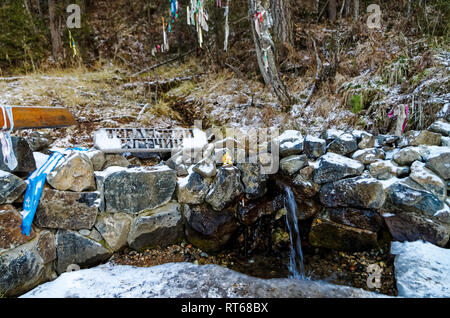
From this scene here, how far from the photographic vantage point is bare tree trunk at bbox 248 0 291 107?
4977 mm

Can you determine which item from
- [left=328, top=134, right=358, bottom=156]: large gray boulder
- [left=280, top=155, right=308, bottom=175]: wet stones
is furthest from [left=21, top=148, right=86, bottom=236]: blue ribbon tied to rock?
[left=328, top=134, right=358, bottom=156]: large gray boulder

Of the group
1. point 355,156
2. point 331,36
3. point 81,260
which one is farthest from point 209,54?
point 81,260

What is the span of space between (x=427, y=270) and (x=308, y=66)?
4.87 m

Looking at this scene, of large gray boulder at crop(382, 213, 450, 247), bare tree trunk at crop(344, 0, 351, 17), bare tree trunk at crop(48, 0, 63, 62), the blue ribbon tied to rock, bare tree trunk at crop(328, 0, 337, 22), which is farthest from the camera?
bare tree trunk at crop(328, 0, 337, 22)

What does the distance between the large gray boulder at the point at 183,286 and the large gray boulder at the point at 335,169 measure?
1248 mm

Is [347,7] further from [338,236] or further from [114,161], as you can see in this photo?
[114,161]

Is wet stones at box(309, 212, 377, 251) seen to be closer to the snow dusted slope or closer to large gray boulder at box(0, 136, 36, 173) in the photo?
the snow dusted slope

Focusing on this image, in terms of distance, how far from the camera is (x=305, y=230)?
2969 mm

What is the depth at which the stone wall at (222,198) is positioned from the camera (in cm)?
245

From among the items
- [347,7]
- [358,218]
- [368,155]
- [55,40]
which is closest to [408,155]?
[368,155]

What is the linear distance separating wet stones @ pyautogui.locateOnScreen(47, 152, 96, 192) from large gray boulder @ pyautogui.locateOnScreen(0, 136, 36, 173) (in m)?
0.20

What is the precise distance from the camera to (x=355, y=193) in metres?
2.76

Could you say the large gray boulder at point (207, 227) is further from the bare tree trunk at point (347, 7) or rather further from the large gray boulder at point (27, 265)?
the bare tree trunk at point (347, 7)

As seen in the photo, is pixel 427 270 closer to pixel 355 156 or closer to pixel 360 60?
pixel 355 156
